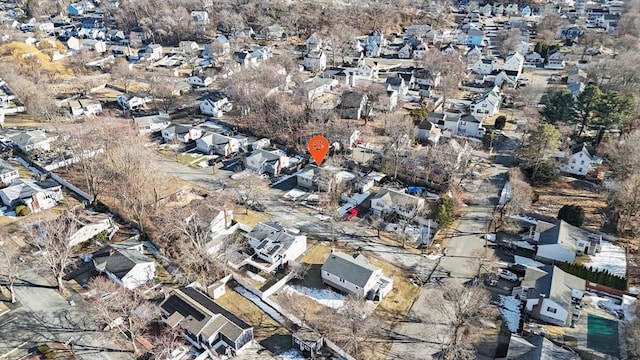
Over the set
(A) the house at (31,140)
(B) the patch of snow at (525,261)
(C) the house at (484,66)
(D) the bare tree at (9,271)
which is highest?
(C) the house at (484,66)

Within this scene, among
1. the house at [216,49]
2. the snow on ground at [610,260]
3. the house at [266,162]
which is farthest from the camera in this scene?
the house at [216,49]

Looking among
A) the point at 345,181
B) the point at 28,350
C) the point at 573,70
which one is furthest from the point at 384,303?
the point at 573,70

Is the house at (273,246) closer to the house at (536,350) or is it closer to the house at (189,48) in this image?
the house at (536,350)

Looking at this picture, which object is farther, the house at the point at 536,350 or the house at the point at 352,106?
the house at the point at 352,106

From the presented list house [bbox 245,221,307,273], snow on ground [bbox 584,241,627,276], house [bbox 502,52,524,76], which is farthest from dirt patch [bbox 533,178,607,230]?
house [bbox 502,52,524,76]

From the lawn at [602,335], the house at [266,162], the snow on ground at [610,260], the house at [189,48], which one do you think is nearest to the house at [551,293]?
the lawn at [602,335]

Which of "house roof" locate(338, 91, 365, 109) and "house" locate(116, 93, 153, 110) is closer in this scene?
"house roof" locate(338, 91, 365, 109)

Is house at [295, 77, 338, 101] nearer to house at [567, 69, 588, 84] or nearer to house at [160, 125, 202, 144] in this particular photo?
house at [160, 125, 202, 144]
